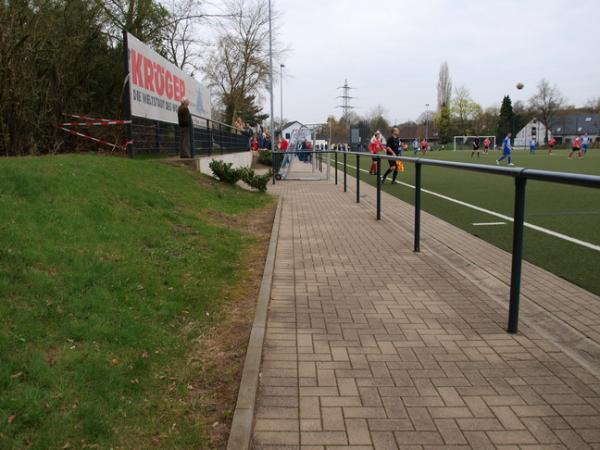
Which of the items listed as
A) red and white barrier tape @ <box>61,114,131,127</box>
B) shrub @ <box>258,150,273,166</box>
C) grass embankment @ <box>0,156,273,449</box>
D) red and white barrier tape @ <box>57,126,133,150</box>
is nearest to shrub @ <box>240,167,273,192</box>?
red and white barrier tape @ <box>57,126,133,150</box>

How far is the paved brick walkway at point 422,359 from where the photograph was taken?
2.84m

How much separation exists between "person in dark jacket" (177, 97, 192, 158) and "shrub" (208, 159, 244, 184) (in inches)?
33.8

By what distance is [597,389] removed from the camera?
326 centimetres

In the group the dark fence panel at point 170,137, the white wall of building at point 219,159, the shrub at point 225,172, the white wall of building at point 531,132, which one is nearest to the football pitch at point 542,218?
the shrub at point 225,172

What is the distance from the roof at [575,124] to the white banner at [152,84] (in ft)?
350

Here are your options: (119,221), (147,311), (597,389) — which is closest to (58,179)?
(119,221)

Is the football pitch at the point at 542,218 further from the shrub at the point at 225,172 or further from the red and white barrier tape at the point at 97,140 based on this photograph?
the red and white barrier tape at the point at 97,140

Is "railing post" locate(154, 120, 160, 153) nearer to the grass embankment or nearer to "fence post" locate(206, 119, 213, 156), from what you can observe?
"fence post" locate(206, 119, 213, 156)

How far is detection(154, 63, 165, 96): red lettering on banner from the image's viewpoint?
14859 millimetres

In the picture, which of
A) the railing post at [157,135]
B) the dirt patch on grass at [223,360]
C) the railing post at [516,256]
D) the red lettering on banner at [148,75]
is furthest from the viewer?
the railing post at [157,135]

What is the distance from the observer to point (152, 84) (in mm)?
14461

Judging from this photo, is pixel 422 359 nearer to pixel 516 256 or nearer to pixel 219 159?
pixel 516 256

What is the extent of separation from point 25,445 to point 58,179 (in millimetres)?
4818

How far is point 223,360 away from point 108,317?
0.89m
